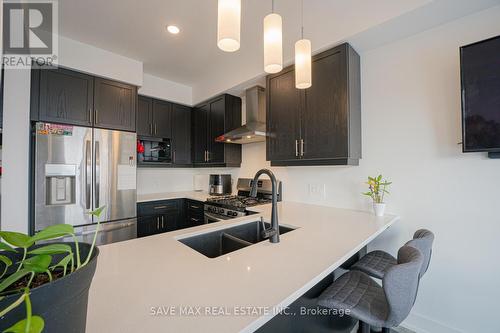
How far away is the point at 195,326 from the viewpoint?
577 millimetres

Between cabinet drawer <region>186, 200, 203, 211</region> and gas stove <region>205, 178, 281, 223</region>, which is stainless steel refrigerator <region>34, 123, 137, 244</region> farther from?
gas stove <region>205, 178, 281, 223</region>

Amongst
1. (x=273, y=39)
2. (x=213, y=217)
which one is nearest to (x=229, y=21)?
(x=273, y=39)

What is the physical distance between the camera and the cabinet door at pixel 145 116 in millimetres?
3160

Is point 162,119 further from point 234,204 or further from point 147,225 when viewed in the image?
point 234,204

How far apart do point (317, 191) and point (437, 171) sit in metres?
1.06

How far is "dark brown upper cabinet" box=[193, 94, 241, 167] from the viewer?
3188mm

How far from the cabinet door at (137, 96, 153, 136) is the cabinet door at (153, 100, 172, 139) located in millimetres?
60

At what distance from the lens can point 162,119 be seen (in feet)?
11.2

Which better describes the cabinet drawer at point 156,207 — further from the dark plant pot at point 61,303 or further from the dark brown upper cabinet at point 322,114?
the dark plant pot at point 61,303

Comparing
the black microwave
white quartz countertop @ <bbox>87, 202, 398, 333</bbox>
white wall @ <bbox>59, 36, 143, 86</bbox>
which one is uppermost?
white wall @ <bbox>59, 36, 143, 86</bbox>

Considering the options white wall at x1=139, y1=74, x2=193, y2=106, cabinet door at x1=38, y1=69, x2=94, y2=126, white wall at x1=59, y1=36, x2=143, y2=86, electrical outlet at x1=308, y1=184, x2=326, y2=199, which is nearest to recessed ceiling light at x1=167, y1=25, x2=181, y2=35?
white wall at x1=59, y1=36, x2=143, y2=86

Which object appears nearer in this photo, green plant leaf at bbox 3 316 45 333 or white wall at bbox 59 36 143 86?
green plant leaf at bbox 3 316 45 333

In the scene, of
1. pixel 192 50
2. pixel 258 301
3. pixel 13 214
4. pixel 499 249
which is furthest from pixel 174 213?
pixel 499 249

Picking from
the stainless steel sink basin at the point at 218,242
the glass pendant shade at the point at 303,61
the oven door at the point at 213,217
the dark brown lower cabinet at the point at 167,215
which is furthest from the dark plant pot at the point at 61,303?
the dark brown lower cabinet at the point at 167,215
